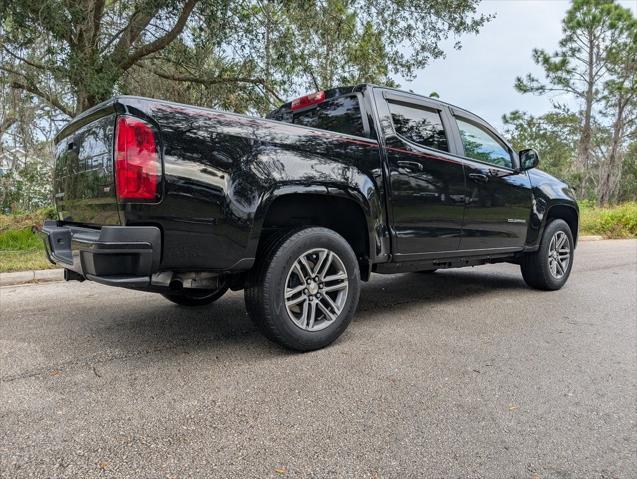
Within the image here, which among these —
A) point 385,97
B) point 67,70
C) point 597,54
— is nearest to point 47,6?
point 67,70

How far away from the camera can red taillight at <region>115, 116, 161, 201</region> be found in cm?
240

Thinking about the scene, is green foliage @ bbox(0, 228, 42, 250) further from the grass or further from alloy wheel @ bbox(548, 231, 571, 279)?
alloy wheel @ bbox(548, 231, 571, 279)

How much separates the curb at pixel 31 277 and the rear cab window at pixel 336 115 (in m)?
3.61

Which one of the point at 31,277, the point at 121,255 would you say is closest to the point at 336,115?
the point at 121,255

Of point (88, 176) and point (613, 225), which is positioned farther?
point (613, 225)

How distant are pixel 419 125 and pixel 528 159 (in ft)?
5.44

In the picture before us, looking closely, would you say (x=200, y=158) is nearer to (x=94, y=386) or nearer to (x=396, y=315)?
(x=94, y=386)

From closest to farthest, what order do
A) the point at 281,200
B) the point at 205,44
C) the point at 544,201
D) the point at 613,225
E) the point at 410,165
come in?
the point at 281,200 < the point at 410,165 < the point at 544,201 < the point at 205,44 < the point at 613,225

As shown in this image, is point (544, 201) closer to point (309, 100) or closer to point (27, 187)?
point (309, 100)

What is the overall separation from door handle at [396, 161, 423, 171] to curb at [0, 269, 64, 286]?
4.46 meters

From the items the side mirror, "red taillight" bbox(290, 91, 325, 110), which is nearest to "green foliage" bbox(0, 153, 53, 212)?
"red taillight" bbox(290, 91, 325, 110)

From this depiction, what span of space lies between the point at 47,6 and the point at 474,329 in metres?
7.22

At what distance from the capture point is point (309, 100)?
4105 mm

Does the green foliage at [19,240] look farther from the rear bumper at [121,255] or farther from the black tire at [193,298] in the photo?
the rear bumper at [121,255]
